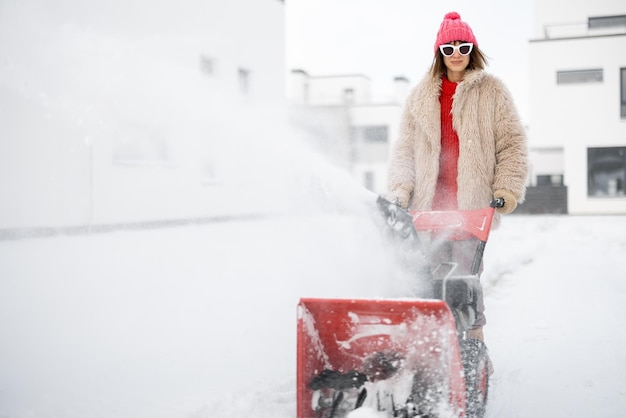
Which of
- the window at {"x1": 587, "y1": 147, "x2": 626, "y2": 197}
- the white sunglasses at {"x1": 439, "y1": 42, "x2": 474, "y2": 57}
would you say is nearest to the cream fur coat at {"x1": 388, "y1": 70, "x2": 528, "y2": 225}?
the white sunglasses at {"x1": 439, "y1": 42, "x2": 474, "y2": 57}

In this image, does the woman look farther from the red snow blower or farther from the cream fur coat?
the red snow blower

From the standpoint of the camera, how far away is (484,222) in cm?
259

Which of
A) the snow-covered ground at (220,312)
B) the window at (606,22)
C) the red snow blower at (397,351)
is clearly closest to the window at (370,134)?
the window at (606,22)

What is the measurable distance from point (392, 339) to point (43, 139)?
8.40m

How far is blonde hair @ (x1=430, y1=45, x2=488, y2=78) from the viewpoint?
2959mm

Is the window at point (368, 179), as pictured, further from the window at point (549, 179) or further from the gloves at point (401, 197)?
the gloves at point (401, 197)

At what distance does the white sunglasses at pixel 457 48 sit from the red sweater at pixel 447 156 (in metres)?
0.20

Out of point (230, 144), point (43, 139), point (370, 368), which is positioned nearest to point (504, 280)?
point (370, 368)

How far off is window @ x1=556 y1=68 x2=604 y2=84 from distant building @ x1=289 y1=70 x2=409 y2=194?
35.9ft

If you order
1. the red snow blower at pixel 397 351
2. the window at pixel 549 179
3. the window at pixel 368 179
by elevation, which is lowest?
the red snow blower at pixel 397 351

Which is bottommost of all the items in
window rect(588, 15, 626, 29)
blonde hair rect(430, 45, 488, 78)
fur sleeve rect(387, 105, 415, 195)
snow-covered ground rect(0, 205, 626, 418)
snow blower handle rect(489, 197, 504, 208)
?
snow-covered ground rect(0, 205, 626, 418)

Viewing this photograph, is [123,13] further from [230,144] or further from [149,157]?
[230,144]

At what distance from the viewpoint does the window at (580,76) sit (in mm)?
17609

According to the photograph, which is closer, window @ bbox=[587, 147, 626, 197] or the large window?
the large window
